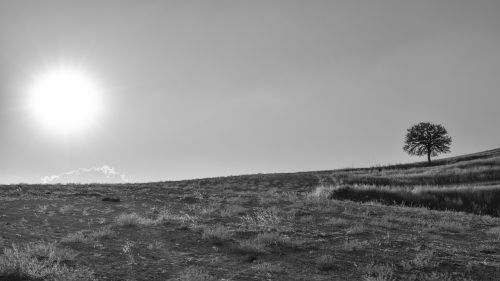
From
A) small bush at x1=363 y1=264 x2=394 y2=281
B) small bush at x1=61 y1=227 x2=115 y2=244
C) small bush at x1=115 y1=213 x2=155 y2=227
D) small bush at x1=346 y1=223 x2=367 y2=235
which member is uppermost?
small bush at x1=115 y1=213 x2=155 y2=227

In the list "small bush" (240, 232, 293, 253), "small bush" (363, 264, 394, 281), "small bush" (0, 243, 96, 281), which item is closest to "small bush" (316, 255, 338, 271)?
"small bush" (363, 264, 394, 281)

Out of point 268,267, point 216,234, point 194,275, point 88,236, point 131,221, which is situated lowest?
point 268,267

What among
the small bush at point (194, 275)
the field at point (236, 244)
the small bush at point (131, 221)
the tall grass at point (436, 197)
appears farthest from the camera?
the tall grass at point (436, 197)

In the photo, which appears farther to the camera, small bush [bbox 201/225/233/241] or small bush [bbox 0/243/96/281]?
small bush [bbox 201/225/233/241]

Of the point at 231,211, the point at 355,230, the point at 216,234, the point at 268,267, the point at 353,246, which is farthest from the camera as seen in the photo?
the point at 231,211

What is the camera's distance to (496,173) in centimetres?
4222

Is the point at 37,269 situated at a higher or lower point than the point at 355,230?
higher

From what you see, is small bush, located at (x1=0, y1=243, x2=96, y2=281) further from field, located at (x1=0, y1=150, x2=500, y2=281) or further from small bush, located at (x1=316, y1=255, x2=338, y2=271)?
small bush, located at (x1=316, y1=255, x2=338, y2=271)

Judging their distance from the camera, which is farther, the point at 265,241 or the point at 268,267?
the point at 265,241

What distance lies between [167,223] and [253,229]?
3.30 meters

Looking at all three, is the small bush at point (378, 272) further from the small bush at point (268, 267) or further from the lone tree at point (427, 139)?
the lone tree at point (427, 139)

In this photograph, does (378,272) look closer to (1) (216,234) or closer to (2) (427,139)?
(1) (216,234)

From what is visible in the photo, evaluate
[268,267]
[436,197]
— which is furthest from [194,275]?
[436,197]

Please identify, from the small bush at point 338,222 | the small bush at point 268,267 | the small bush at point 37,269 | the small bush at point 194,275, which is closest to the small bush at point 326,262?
the small bush at point 268,267
